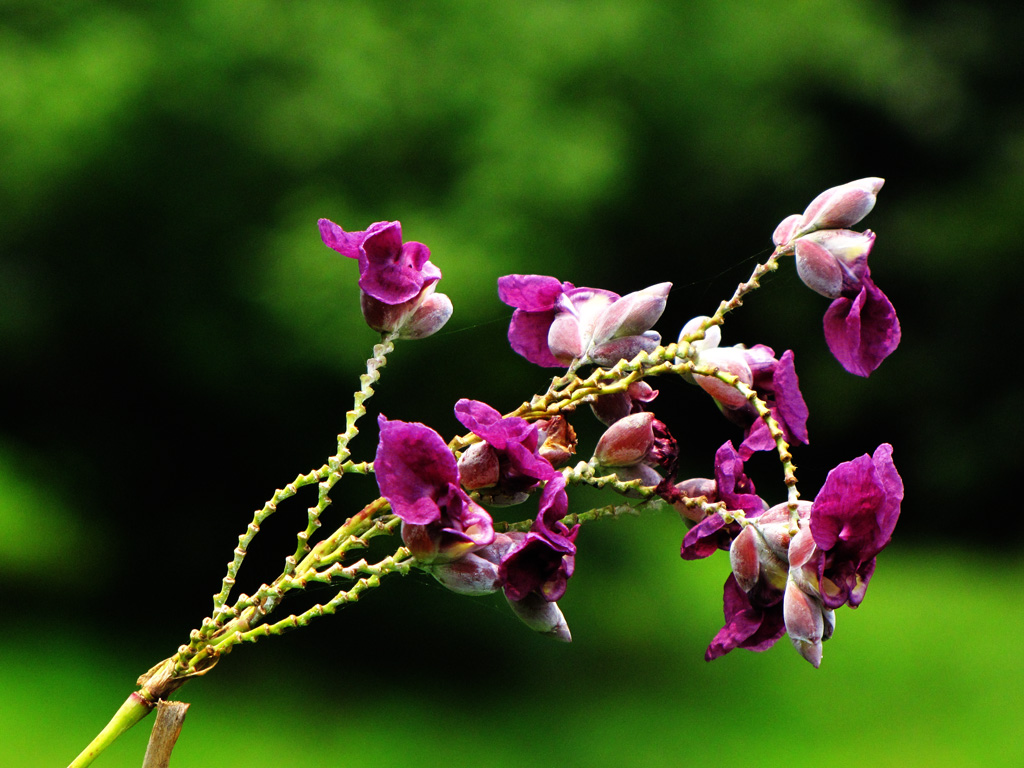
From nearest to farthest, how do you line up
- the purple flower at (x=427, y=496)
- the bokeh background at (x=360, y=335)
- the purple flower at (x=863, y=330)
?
the purple flower at (x=427, y=496), the purple flower at (x=863, y=330), the bokeh background at (x=360, y=335)

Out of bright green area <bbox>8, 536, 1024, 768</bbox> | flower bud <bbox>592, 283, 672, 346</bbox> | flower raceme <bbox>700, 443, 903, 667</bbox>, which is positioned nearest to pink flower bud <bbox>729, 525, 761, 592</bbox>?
flower raceme <bbox>700, 443, 903, 667</bbox>

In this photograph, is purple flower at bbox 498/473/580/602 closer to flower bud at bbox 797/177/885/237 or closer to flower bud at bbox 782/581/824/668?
flower bud at bbox 782/581/824/668

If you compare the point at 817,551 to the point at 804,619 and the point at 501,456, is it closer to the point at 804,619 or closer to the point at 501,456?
the point at 804,619

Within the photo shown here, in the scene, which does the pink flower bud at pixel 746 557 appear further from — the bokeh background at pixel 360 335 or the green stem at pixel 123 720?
the bokeh background at pixel 360 335

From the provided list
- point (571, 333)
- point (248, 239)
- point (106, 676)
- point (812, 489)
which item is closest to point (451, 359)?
point (248, 239)

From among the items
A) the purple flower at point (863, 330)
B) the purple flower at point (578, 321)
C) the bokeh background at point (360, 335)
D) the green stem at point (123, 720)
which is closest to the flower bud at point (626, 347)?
the purple flower at point (578, 321)

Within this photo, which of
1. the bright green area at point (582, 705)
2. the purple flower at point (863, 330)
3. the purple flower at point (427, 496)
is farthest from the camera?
the bright green area at point (582, 705)

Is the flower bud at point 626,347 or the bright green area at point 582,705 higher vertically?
the bright green area at point 582,705

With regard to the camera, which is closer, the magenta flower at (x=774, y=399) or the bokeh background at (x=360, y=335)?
the magenta flower at (x=774, y=399)

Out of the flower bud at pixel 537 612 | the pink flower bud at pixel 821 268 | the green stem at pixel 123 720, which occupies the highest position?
the pink flower bud at pixel 821 268
